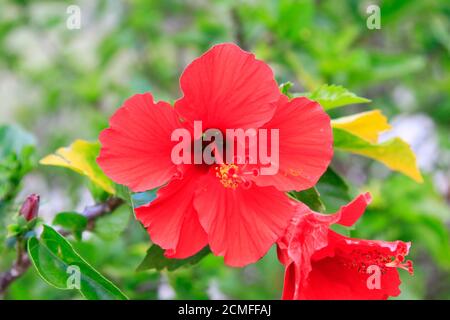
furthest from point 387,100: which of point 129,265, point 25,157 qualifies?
point 25,157

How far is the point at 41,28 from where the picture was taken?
2.66m

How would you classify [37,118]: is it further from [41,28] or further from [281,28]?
[281,28]

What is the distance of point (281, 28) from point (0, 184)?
1096 mm

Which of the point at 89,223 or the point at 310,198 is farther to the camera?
→ the point at 89,223

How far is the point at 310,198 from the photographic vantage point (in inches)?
36.1

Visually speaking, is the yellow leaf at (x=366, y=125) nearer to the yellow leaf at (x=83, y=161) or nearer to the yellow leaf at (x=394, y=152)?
the yellow leaf at (x=394, y=152)

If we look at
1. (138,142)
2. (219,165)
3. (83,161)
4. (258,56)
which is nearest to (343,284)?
(219,165)

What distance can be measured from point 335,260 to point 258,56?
114 cm

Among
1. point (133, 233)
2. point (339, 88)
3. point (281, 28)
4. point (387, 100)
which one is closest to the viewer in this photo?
point (339, 88)

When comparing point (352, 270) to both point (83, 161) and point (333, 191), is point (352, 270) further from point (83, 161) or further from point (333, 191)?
point (83, 161)

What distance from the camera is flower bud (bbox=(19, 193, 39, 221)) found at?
3.21ft

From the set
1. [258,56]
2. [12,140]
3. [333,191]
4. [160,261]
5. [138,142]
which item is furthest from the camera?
[258,56]

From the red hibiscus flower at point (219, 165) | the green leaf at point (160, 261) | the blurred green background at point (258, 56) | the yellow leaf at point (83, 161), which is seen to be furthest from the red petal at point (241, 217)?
the blurred green background at point (258, 56)

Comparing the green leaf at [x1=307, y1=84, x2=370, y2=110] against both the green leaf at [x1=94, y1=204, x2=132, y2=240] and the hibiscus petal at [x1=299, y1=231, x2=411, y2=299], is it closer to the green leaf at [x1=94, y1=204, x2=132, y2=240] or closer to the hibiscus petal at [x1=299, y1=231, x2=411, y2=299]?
the hibiscus petal at [x1=299, y1=231, x2=411, y2=299]
